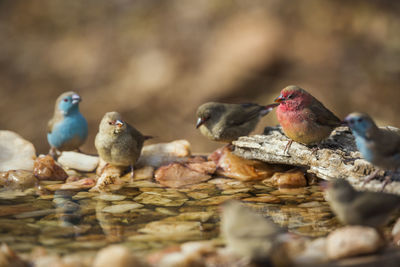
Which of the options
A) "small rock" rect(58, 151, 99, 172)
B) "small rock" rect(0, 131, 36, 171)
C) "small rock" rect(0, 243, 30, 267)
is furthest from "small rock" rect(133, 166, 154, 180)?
"small rock" rect(0, 243, 30, 267)

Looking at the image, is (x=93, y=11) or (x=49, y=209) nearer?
(x=49, y=209)

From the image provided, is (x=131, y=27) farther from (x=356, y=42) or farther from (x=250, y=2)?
(x=356, y=42)

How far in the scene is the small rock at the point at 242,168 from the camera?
3848 millimetres

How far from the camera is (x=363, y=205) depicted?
2324 millimetres

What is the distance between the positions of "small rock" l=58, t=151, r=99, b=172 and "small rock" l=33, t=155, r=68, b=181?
332 millimetres

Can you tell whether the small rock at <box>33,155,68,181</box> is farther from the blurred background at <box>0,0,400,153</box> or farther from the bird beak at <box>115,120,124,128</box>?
the blurred background at <box>0,0,400,153</box>

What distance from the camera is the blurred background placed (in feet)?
26.9

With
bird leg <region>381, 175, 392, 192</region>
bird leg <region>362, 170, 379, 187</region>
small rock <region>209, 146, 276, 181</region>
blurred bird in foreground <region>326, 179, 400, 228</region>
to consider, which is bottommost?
blurred bird in foreground <region>326, 179, 400, 228</region>

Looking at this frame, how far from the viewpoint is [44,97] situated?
917 centimetres

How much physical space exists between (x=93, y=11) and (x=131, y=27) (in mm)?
1033

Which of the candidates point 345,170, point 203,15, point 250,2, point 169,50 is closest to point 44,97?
point 169,50

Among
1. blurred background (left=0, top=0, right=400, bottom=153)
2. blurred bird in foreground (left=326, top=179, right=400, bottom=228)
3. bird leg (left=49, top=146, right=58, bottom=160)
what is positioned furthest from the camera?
blurred background (left=0, top=0, right=400, bottom=153)

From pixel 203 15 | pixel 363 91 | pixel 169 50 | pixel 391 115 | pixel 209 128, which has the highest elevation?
pixel 203 15

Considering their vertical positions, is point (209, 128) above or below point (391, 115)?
below
